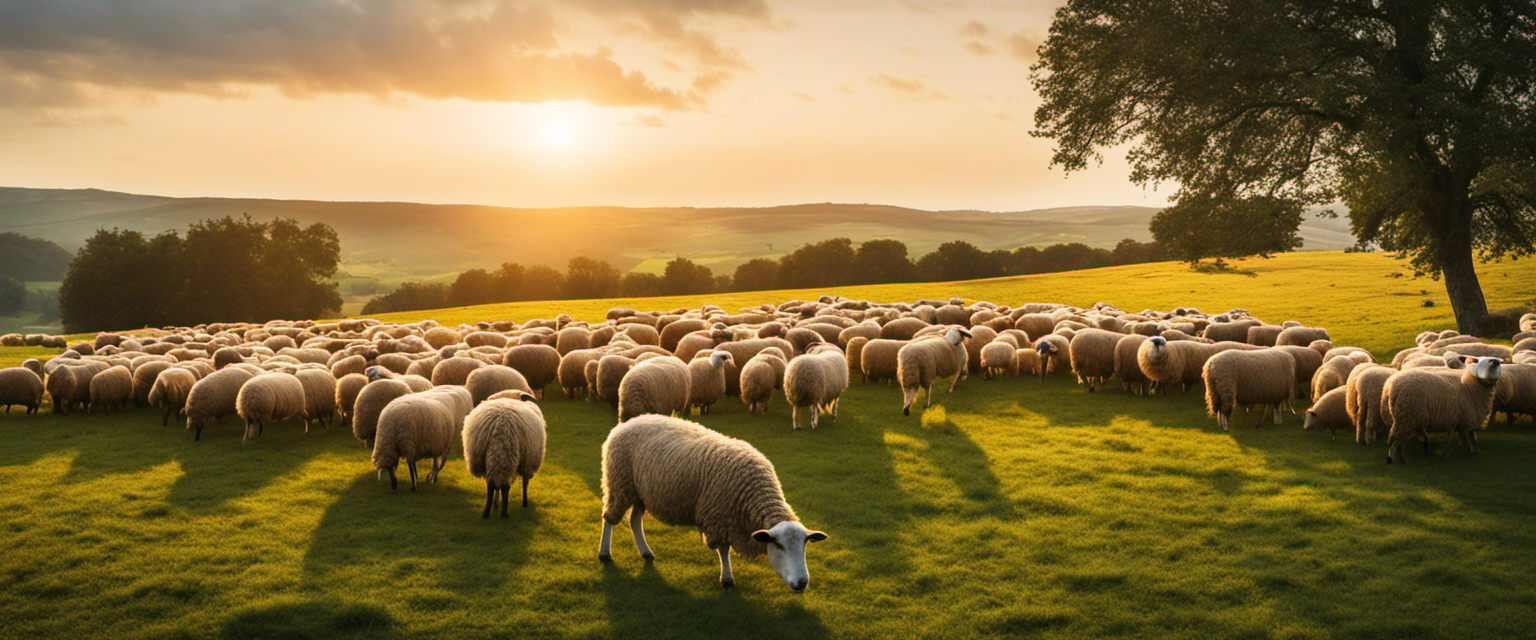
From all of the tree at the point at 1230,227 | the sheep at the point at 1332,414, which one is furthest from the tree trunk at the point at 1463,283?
the sheep at the point at 1332,414

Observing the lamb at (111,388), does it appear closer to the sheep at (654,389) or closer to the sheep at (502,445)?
the sheep at (654,389)

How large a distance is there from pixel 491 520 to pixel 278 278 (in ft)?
202

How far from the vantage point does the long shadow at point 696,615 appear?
273 inches

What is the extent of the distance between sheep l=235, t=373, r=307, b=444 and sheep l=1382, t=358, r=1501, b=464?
17176 millimetres

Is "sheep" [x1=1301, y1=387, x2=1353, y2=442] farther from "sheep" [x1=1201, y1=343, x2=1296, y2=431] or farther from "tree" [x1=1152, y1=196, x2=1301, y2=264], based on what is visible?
"tree" [x1=1152, y1=196, x2=1301, y2=264]

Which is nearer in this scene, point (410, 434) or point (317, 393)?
point (410, 434)

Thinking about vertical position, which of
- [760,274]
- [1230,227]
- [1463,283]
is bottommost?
[760,274]

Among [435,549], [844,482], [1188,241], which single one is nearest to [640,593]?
[435,549]

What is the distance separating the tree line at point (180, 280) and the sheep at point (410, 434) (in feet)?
189

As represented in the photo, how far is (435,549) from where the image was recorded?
881cm

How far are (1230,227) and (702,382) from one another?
16934 mm

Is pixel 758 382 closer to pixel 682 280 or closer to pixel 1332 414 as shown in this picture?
pixel 1332 414

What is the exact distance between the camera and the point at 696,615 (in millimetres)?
7258

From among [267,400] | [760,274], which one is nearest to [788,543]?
[267,400]
